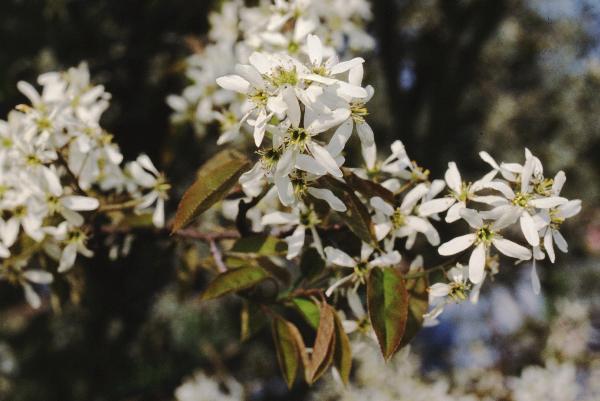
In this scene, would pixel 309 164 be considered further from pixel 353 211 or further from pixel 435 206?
pixel 435 206

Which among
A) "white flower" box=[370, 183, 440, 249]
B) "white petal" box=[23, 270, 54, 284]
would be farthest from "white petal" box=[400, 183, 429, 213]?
"white petal" box=[23, 270, 54, 284]

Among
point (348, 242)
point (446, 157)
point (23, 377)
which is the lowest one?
point (23, 377)

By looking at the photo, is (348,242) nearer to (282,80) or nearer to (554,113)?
(282,80)

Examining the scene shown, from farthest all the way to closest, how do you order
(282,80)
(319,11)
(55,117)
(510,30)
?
(510,30)
(319,11)
(55,117)
(282,80)

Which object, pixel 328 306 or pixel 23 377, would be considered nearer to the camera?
pixel 328 306

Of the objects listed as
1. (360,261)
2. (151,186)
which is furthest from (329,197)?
(151,186)

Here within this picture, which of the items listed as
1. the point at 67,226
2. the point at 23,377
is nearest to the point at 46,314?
the point at 23,377
